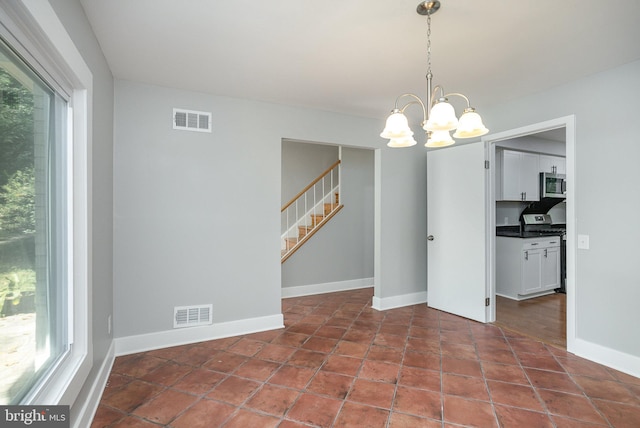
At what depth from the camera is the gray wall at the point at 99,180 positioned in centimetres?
192

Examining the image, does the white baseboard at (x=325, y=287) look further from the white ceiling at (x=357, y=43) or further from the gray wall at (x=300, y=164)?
the white ceiling at (x=357, y=43)

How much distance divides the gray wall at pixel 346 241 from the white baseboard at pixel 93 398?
2.67 metres

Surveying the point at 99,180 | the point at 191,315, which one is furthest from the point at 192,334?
the point at 99,180

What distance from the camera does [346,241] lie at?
5383 millimetres

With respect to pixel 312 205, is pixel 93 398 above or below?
below

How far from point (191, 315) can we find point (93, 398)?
3.87 feet

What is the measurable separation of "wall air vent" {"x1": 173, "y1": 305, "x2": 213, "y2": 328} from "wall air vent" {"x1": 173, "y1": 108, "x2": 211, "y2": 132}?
71.7 inches

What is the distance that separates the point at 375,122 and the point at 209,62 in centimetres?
231

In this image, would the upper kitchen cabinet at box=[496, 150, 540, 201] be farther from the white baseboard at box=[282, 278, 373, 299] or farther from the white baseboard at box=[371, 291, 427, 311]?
the white baseboard at box=[282, 278, 373, 299]

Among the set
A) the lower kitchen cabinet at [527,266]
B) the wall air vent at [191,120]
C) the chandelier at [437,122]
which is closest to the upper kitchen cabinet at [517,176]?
the lower kitchen cabinet at [527,266]

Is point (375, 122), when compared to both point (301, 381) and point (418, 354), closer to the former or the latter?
point (418, 354)

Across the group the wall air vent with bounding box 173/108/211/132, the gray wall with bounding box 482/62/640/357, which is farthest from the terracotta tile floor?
the wall air vent with bounding box 173/108/211/132

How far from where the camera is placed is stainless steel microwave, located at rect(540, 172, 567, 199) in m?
5.45

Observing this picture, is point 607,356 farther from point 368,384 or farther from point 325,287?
point 325,287
